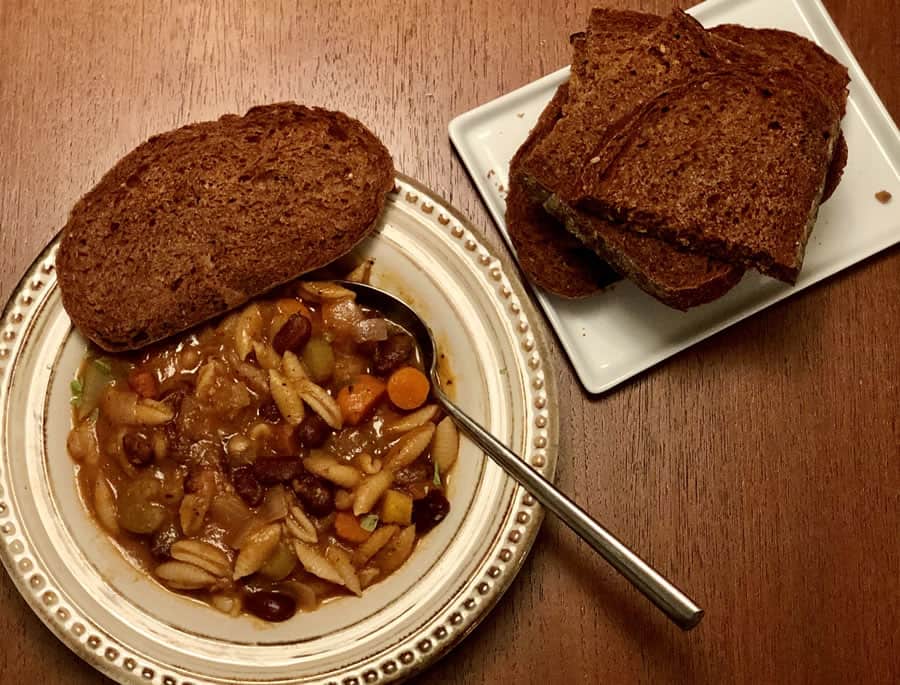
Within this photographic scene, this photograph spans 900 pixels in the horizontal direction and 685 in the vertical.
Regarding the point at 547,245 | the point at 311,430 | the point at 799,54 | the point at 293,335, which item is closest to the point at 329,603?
the point at 311,430

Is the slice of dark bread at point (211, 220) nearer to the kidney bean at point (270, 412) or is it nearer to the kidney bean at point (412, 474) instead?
the kidney bean at point (270, 412)

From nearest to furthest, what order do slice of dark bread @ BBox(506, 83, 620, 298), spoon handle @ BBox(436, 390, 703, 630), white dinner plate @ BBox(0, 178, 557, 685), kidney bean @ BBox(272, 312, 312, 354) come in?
spoon handle @ BBox(436, 390, 703, 630) → white dinner plate @ BBox(0, 178, 557, 685) → kidney bean @ BBox(272, 312, 312, 354) → slice of dark bread @ BBox(506, 83, 620, 298)

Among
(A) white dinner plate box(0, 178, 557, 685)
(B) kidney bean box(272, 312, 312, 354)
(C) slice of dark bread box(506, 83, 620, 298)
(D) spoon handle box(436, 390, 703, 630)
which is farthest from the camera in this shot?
(C) slice of dark bread box(506, 83, 620, 298)

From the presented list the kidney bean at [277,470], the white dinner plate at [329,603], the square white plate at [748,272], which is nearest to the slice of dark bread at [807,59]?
the square white plate at [748,272]

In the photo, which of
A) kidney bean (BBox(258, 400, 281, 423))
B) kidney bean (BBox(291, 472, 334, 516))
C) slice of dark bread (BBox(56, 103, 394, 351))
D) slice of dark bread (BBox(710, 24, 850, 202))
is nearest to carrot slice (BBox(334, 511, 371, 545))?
kidney bean (BBox(291, 472, 334, 516))

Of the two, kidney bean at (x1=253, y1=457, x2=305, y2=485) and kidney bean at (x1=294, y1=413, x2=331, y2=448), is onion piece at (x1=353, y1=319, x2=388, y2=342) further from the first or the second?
kidney bean at (x1=253, y1=457, x2=305, y2=485)

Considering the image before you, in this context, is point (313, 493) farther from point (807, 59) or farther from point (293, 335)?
point (807, 59)

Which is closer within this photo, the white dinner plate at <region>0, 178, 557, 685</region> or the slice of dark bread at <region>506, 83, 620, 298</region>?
the white dinner plate at <region>0, 178, 557, 685</region>
